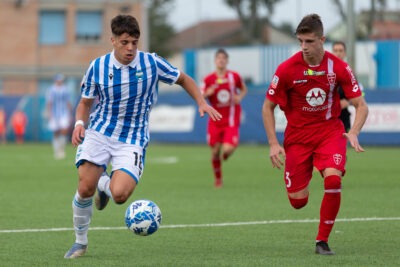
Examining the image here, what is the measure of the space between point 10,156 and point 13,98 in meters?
10.6

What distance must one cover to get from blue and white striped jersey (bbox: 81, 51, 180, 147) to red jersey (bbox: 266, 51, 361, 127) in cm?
115

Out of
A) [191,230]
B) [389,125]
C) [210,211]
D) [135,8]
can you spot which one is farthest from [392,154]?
[135,8]

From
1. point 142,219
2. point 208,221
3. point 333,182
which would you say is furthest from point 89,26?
point 142,219

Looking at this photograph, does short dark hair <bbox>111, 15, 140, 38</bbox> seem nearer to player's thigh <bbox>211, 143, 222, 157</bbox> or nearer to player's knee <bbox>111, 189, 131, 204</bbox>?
player's knee <bbox>111, 189, 131, 204</bbox>

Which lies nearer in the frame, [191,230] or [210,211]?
[191,230]

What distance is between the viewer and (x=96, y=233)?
348 inches

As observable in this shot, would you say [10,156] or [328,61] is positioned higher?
[328,61]

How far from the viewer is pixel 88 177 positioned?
7.36 m

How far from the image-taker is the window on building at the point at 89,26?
5062cm

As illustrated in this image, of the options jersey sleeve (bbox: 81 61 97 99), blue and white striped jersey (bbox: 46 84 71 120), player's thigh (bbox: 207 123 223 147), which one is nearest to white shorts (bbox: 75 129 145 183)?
jersey sleeve (bbox: 81 61 97 99)

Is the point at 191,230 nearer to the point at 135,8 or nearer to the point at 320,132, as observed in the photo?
the point at 320,132

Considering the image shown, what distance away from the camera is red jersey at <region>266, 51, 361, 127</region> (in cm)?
770

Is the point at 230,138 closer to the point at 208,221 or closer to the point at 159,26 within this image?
the point at 208,221

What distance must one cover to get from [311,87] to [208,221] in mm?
2722
